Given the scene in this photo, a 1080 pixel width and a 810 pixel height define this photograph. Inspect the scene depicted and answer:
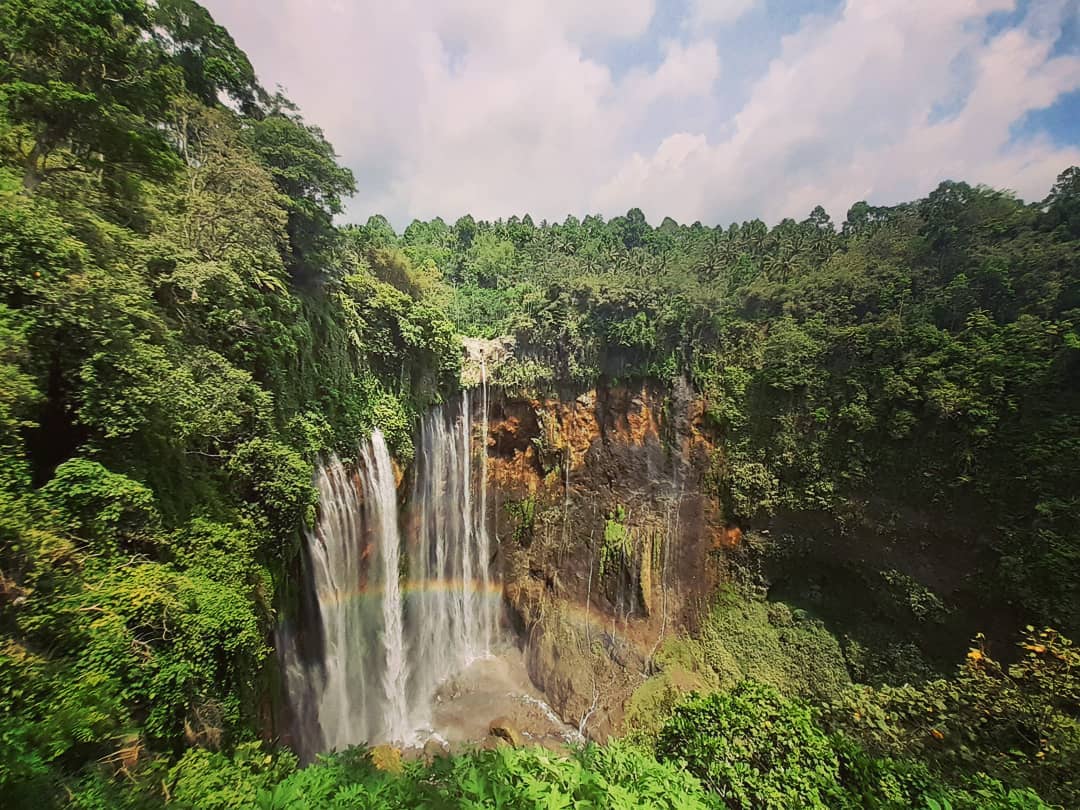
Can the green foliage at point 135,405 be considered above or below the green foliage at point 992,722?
above

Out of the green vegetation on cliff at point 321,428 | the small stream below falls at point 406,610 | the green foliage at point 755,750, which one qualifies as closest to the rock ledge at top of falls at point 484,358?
the small stream below falls at point 406,610

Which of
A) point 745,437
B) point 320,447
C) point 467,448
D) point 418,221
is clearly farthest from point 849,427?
point 418,221

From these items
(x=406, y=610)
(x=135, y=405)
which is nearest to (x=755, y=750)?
(x=135, y=405)

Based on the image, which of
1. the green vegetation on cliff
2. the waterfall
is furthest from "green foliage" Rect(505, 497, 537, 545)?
the green vegetation on cliff

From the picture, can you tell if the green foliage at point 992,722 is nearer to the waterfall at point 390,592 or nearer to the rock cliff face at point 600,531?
the rock cliff face at point 600,531

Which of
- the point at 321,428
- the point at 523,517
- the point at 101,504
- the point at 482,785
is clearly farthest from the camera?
the point at 523,517

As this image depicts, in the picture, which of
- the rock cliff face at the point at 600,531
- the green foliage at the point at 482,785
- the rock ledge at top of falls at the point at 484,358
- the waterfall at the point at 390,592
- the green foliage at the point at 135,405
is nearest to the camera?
the green foliage at the point at 482,785

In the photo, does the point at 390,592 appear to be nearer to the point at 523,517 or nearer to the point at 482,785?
the point at 523,517
